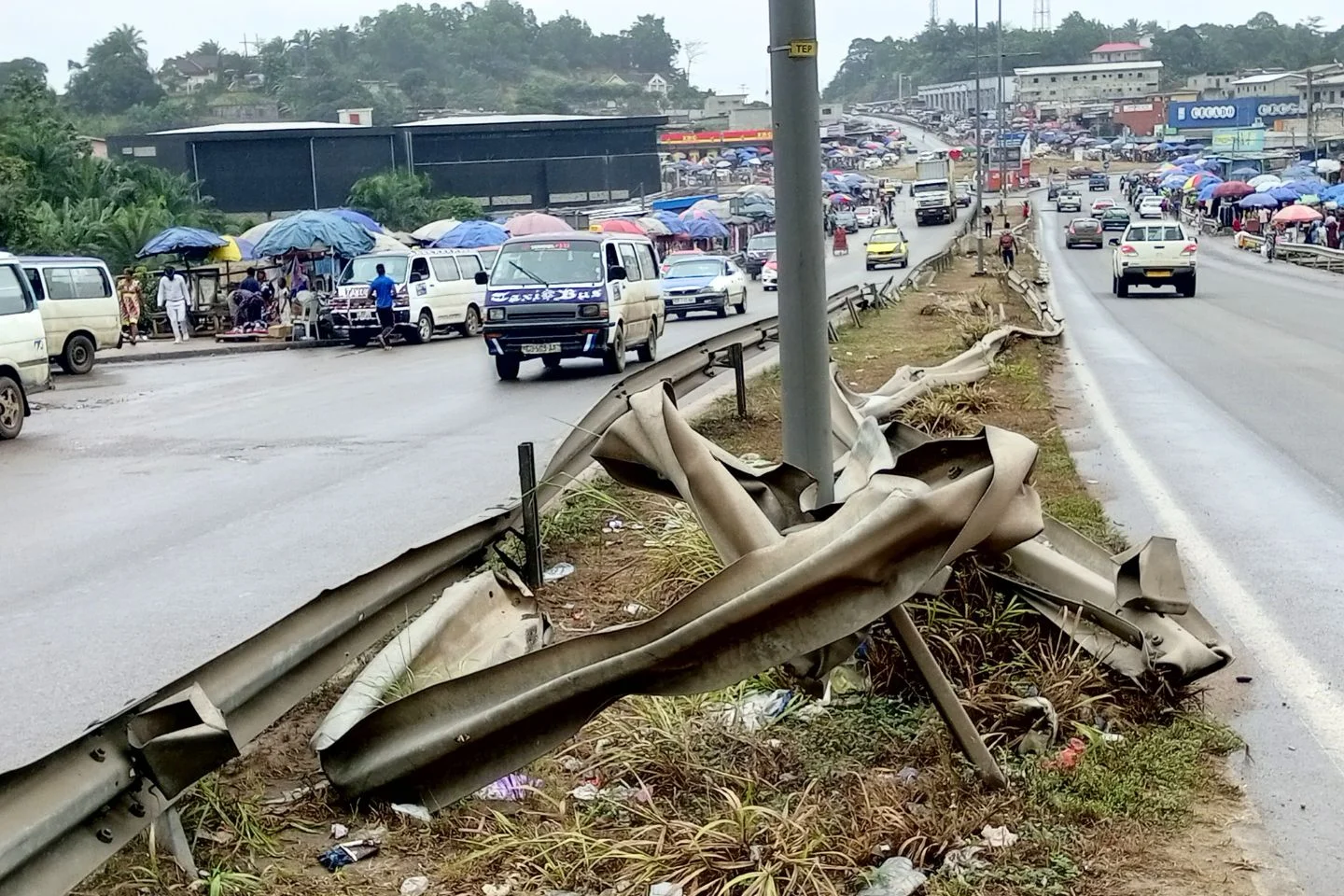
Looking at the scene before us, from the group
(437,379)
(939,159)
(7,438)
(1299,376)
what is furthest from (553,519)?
(939,159)

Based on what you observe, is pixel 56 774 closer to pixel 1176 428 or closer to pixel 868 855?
pixel 868 855

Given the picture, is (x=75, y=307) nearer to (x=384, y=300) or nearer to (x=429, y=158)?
(x=384, y=300)

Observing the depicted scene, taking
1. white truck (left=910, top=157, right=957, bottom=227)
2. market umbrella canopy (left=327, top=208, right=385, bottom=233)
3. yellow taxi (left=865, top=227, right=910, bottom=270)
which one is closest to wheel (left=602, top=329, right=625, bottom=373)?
market umbrella canopy (left=327, top=208, right=385, bottom=233)

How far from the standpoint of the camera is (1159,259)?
3809cm

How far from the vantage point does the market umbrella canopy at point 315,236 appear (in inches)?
1422

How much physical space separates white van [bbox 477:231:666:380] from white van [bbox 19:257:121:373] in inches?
393

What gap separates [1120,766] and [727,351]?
957 cm

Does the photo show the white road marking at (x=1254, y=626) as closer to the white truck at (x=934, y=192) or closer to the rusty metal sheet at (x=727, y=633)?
the rusty metal sheet at (x=727, y=633)

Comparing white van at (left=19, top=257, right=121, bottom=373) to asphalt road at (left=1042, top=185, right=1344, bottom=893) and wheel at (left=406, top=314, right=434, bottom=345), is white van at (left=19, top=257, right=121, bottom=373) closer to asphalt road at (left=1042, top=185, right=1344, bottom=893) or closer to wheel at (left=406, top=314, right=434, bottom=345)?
wheel at (left=406, top=314, right=434, bottom=345)

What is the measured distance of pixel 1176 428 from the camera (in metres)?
14.3

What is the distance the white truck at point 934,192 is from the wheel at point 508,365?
246ft

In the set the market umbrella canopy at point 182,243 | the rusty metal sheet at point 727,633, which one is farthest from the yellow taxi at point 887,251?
the rusty metal sheet at point 727,633

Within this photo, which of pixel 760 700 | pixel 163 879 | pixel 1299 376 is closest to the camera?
pixel 163 879

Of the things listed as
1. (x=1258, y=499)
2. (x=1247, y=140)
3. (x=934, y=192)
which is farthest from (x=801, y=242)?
(x=1247, y=140)
